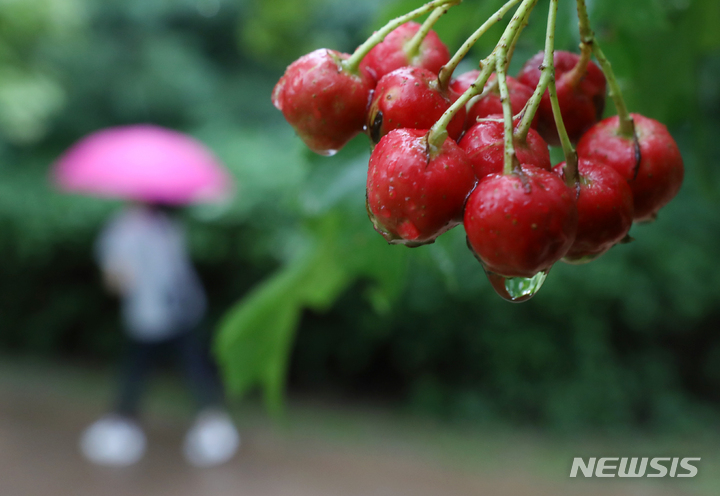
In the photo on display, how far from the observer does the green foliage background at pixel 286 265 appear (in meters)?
3.82

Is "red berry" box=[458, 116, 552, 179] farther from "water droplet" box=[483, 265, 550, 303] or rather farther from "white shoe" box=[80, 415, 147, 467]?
"white shoe" box=[80, 415, 147, 467]

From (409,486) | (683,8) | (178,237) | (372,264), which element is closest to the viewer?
(683,8)

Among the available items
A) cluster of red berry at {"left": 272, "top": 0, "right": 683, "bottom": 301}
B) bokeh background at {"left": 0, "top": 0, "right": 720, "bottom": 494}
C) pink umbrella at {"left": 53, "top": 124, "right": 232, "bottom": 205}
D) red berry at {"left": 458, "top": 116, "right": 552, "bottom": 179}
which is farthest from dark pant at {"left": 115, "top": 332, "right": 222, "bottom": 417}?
red berry at {"left": 458, "top": 116, "right": 552, "bottom": 179}

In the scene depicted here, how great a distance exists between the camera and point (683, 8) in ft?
3.58

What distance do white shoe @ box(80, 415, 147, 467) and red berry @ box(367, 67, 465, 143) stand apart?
3.63m

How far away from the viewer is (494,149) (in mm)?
501

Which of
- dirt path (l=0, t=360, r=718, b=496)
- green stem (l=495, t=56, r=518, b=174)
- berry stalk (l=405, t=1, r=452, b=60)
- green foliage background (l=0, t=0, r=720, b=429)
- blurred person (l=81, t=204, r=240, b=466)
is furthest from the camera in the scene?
green foliage background (l=0, t=0, r=720, b=429)

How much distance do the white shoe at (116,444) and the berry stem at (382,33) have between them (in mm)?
3618

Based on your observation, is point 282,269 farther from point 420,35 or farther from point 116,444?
point 420,35

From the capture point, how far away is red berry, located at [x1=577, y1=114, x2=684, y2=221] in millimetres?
558

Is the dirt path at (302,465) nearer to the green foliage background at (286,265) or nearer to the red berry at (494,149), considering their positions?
the green foliage background at (286,265)

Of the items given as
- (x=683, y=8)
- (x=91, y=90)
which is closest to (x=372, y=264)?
(x=683, y=8)

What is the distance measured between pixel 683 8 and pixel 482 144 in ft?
2.57

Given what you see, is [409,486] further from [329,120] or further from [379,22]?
[329,120]
